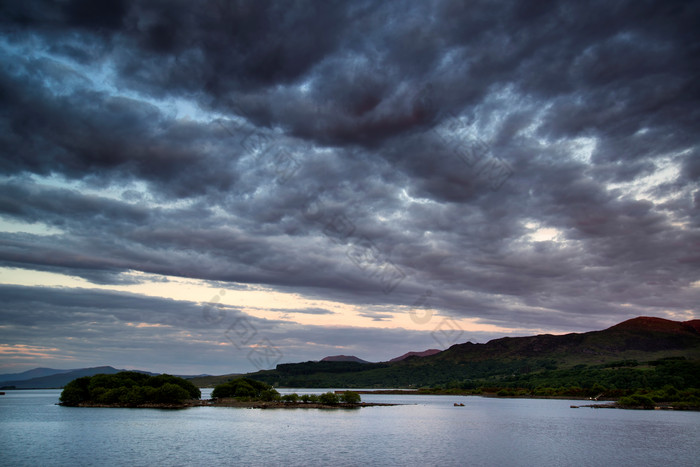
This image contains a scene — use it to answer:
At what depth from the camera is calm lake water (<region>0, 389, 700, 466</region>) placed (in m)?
75.5

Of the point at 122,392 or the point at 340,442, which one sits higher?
the point at 122,392

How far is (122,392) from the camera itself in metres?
184

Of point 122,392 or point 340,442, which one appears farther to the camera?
point 122,392

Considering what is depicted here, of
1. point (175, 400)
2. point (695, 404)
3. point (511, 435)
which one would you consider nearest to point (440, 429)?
point (511, 435)

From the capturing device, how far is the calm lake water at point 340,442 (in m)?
75.5

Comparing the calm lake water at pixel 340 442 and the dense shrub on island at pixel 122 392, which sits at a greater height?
the dense shrub on island at pixel 122 392

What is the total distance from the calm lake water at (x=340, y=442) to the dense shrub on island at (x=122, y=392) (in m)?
40.9

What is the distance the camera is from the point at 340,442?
309 ft

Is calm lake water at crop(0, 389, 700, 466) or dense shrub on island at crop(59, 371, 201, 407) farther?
dense shrub on island at crop(59, 371, 201, 407)

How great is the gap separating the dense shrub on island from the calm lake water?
4087 centimetres

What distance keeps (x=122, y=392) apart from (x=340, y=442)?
125 m

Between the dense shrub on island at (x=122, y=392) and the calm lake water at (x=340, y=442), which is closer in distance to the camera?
the calm lake water at (x=340, y=442)

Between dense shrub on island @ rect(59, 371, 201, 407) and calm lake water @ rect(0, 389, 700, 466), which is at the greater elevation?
dense shrub on island @ rect(59, 371, 201, 407)

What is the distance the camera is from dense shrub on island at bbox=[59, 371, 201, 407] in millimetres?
184125
